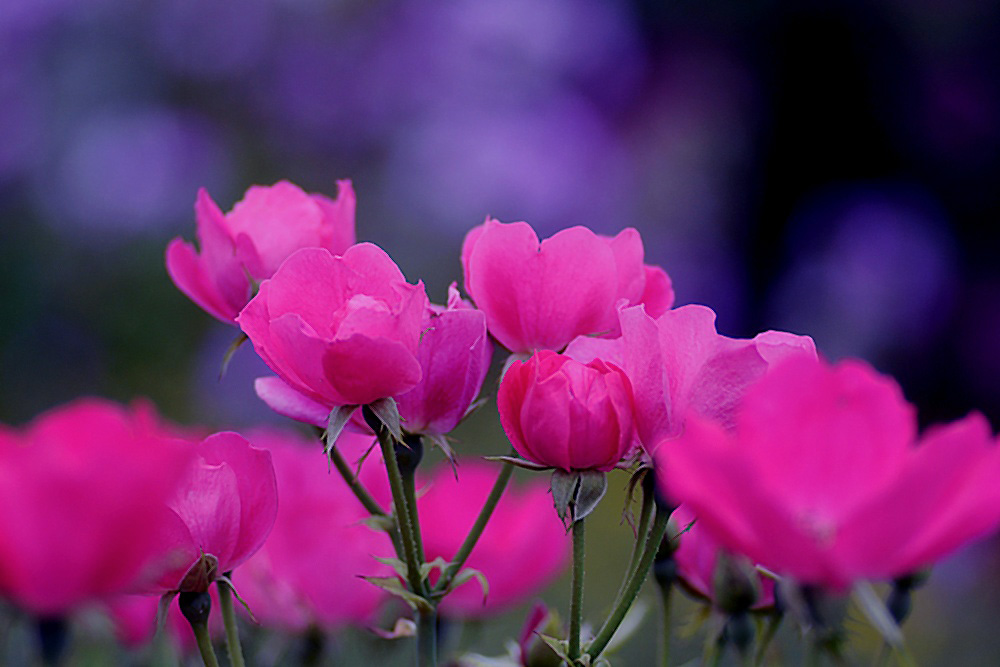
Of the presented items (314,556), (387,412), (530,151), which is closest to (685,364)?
(387,412)

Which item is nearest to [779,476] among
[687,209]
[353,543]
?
[353,543]

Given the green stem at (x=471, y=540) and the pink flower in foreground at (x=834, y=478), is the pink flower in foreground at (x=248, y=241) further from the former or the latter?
the pink flower in foreground at (x=834, y=478)

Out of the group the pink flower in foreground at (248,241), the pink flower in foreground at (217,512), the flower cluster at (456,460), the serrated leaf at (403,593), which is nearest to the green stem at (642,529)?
the flower cluster at (456,460)

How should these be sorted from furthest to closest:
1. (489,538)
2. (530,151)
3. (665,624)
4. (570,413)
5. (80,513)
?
(530,151) → (489,538) → (665,624) → (570,413) → (80,513)

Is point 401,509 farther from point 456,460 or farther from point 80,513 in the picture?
point 80,513

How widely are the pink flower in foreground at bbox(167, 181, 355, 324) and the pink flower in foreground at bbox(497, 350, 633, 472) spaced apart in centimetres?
24

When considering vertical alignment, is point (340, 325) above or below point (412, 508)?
above

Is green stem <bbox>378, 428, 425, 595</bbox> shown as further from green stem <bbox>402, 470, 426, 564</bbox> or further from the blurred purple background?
the blurred purple background

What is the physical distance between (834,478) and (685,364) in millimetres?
155

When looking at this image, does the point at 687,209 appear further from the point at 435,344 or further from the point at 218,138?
the point at 435,344

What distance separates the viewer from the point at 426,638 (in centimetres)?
76

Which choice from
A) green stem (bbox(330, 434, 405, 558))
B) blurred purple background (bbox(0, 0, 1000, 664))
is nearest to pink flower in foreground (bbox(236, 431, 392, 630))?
green stem (bbox(330, 434, 405, 558))

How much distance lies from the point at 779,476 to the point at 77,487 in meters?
0.31

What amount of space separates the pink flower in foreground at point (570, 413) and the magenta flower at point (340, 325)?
0.07 m
